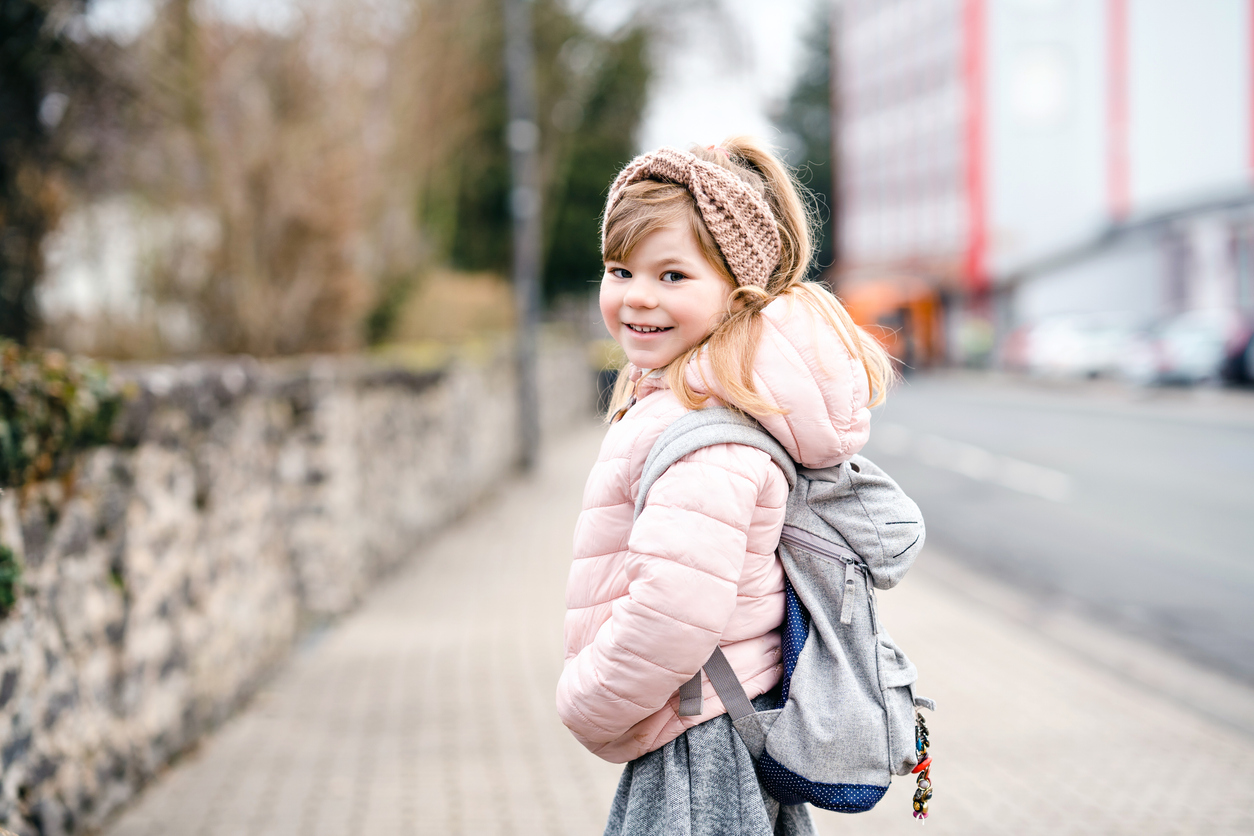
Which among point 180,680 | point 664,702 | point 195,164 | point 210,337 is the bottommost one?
point 180,680

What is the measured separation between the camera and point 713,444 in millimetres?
1845

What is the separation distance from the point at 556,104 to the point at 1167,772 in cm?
2524

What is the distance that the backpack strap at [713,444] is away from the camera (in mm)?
1846

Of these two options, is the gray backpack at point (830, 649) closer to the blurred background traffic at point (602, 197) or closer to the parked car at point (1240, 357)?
the blurred background traffic at point (602, 197)

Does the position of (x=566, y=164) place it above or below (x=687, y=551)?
above

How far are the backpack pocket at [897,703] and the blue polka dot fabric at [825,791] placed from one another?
0.21 feet

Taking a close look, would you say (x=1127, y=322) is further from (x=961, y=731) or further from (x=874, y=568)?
(x=874, y=568)

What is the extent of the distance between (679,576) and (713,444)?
0.22 m

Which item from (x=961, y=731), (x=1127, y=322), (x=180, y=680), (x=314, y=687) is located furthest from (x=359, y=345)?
(x=1127, y=322)

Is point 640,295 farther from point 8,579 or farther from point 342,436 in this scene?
point 342,436

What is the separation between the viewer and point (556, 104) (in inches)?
1084

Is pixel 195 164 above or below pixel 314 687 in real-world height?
above

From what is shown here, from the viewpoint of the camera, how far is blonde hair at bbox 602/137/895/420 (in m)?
1.91

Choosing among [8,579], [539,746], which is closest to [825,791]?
[8,579]
